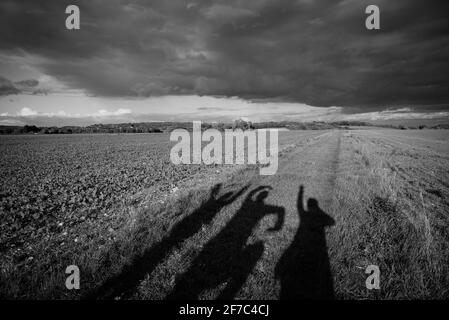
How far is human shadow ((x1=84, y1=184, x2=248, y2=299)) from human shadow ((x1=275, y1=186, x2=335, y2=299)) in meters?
2.56

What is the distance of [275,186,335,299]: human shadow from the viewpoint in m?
4.05

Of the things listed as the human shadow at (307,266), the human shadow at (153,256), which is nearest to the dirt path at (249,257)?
the human shadow at (307,266)

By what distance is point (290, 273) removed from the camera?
14.9ft

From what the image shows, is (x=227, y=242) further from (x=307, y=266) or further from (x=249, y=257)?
(x=307, y=266)

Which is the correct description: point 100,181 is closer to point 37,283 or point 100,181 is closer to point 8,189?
point 8,189

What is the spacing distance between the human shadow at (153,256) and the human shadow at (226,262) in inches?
29.1

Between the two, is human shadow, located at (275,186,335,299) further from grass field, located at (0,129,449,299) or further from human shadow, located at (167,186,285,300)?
human shadow, located at (167,186,285,300)

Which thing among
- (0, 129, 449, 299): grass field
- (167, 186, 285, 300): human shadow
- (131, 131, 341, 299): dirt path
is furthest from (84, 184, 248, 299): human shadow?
(167, 186, 285, 300): human shadow

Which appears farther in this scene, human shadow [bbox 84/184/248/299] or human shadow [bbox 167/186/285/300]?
human shadow [bbox 167/186/285/300]

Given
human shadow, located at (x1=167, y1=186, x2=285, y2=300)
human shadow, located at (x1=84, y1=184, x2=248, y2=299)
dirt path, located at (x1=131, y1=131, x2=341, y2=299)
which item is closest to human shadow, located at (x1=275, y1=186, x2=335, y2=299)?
dirt path, located at (x1=131, y1=131, x2=341, y2=299)

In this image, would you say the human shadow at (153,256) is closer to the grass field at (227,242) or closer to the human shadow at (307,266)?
the grass field at (227,242)

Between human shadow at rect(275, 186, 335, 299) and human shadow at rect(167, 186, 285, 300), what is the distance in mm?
654

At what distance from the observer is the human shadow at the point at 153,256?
157 inches

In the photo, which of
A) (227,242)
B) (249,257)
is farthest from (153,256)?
(249,257)
